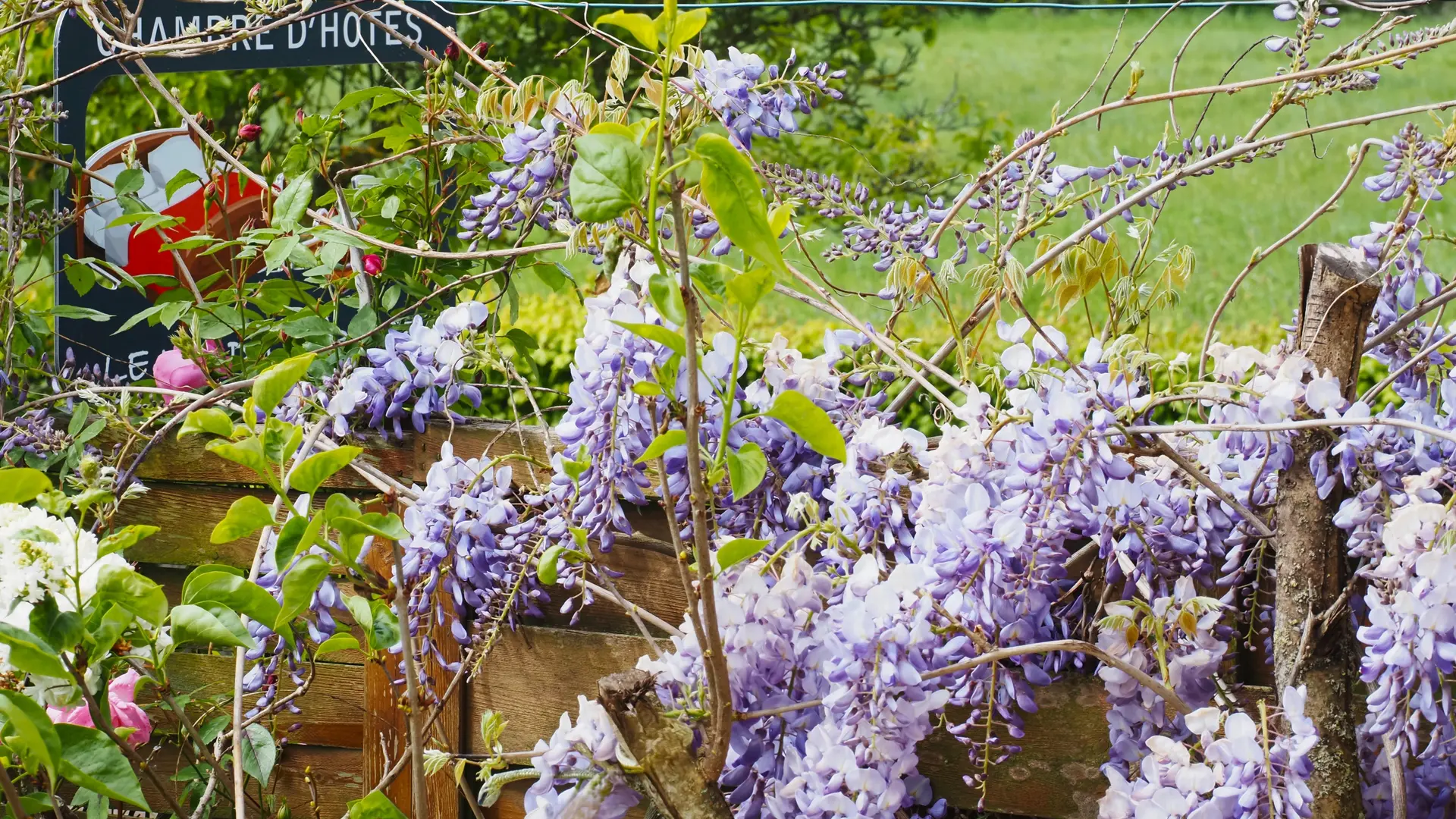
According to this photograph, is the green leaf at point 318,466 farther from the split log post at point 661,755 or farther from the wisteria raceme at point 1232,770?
the wisteria raceme at point 1232,770

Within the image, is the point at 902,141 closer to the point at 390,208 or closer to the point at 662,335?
the point at 390,208

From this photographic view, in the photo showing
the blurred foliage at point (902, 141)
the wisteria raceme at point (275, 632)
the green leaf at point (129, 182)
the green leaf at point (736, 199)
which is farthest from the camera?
the blurred foliage at point (902, 141)

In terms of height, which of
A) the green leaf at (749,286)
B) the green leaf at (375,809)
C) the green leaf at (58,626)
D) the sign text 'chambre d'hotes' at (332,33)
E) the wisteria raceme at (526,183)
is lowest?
Answer: the green leaf at (375,809)

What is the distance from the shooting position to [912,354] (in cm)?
100

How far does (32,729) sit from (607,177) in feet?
1.48

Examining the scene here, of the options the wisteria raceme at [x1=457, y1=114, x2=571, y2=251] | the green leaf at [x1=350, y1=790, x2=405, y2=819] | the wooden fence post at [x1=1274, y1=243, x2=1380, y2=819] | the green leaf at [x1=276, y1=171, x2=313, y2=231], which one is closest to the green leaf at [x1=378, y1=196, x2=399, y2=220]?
the green leaf at [x1=276, y1=171, x2=313, y2=231]

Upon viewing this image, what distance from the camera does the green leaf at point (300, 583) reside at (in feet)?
2.45

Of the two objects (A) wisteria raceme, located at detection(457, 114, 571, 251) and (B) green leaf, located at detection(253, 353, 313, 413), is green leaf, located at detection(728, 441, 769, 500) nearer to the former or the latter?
(B) green leaf, located at detection(253, 353, 313, 413)

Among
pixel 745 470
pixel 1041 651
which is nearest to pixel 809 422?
pixel 745 470

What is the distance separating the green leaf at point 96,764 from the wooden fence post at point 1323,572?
76cm

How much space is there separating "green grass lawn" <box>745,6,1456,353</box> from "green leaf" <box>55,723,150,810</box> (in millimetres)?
4212

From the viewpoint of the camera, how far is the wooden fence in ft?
3.25

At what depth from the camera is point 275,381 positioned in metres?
0.77

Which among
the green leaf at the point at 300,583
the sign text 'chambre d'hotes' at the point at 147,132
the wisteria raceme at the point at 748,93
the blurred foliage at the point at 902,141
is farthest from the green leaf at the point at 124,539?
the blurred foliage at the point at 902,141
